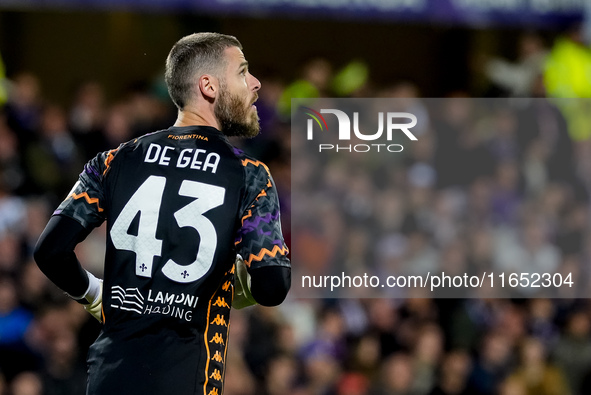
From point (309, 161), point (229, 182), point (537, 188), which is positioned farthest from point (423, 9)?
point (229, 182)

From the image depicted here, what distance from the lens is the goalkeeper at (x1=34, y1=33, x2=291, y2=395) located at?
311 cm

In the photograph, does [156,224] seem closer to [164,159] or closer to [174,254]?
[174,254]

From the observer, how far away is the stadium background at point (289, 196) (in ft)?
29.6

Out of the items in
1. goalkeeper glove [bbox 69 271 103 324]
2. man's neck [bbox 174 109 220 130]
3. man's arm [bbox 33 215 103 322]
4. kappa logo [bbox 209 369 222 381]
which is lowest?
kappa logo [bbox 209 369 222 381]

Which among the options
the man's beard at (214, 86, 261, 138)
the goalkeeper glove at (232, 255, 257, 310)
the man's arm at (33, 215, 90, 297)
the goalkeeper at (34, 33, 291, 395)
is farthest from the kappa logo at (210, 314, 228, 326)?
the man's beard at (214, 86, 261, 138)

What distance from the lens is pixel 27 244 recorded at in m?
9.26

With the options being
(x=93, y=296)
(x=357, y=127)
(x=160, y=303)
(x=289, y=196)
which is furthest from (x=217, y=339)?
(x=357, y=127)

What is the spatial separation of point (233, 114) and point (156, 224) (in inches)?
20.1

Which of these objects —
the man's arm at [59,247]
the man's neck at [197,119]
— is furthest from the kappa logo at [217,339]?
the man's neck at [197,119]

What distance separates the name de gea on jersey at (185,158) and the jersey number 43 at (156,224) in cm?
7

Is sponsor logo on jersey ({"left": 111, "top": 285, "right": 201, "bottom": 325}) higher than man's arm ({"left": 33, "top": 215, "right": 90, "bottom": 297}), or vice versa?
man's arm ({"left": 33, "top": 215, "right": 90, "bottom": 297})

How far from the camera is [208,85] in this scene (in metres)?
3.33

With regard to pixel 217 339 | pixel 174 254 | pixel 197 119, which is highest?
pixel 197 119

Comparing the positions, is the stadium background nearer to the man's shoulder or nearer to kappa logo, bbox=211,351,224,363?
kappa logo, bbox=211,351,224,363
